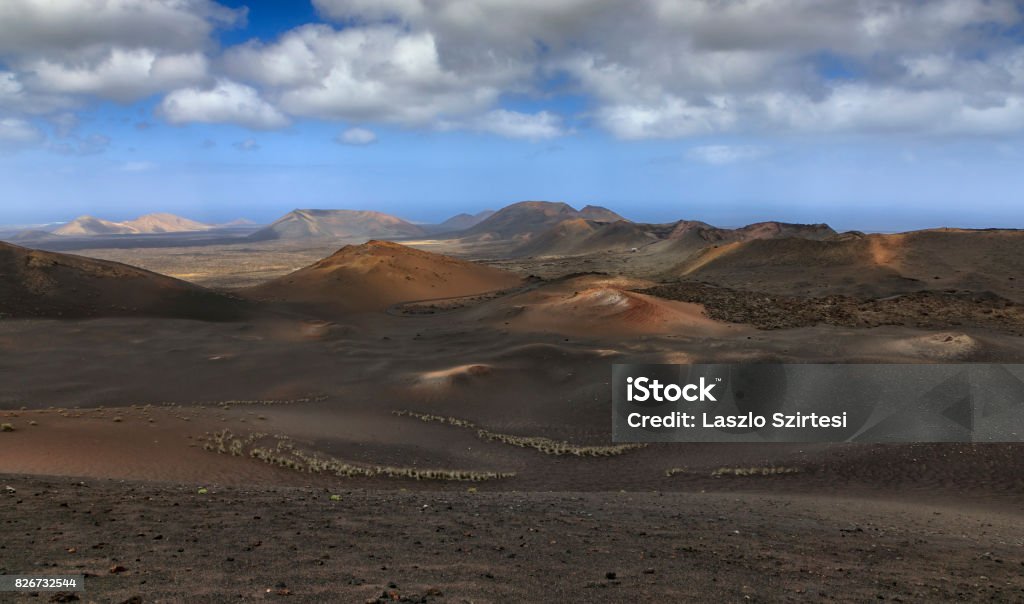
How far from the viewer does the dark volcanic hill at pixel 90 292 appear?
36844 millimetres

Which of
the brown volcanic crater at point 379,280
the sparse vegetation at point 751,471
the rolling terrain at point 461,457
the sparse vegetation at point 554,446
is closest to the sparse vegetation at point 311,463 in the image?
the rolling terrain at point 461,457

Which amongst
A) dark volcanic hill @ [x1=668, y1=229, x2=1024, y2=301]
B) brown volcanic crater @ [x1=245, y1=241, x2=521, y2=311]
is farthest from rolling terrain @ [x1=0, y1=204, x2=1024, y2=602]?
brown volcanic crater @ [x1=245, y1=241, x2=521, y2=311]

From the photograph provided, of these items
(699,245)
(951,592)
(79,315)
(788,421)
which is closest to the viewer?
(951,592)

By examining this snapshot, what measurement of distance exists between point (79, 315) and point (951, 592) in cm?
4394

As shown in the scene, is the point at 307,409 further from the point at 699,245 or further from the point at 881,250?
the point at 699,245

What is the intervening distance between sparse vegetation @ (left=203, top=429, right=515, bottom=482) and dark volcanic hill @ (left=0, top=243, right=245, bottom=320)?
2731 centimetres

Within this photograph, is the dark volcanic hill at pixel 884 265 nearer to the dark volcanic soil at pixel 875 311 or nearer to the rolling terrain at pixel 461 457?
the rolling terrain at pixel 461 457

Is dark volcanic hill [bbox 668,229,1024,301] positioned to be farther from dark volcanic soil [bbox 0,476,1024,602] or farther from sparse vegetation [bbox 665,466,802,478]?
dark volcanic soil [bbox 0,476,1024,602]

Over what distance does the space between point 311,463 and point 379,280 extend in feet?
135

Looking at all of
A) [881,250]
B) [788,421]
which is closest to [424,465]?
[788,421]

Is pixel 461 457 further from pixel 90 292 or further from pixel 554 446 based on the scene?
pixel 90 292

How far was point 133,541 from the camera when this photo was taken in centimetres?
769

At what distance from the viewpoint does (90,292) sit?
130 ft
